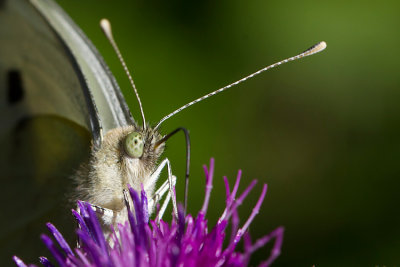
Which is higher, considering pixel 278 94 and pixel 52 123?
pixel 52 123

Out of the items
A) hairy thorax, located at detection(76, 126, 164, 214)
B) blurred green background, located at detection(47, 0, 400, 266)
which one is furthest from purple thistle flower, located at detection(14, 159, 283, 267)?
blurred green background, located at detection(47, 0, 400, 266)

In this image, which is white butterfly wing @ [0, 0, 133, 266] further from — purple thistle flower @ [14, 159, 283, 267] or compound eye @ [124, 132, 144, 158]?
purple thistle flower @ [14, 159, 283, 267]

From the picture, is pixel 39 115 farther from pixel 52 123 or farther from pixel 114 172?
pixel 114 172

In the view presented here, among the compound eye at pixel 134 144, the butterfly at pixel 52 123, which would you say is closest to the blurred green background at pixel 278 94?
the butterfly at pixel 52 123

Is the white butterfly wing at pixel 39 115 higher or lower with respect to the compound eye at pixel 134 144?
higher

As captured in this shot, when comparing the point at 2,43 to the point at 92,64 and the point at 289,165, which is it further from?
the point at 289,165

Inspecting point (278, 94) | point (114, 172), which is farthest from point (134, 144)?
point (278, 94)

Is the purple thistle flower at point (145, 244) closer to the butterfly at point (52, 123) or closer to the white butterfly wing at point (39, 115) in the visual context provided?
the butterfly at point (52, 123)
